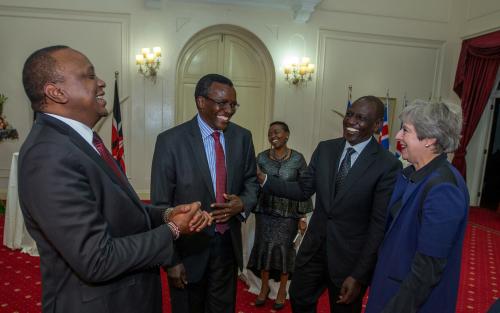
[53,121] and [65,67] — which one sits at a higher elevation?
[65,67]

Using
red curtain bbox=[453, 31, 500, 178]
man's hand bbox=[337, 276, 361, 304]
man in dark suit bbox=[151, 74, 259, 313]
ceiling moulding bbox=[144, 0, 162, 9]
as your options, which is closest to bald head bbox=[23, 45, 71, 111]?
man in dark suit bbox=[151, 74, 259, 313]

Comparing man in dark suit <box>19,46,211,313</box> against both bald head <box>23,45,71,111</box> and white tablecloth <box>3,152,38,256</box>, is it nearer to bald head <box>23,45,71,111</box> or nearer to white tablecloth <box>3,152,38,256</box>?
bald head <box>23,45,71,111</box>

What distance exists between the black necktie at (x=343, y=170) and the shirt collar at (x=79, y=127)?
1360 mm

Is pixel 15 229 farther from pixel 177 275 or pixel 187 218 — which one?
pixel 187 218

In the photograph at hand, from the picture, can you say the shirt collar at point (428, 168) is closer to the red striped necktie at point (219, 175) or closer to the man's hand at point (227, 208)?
the man's hand at point (227, 208)

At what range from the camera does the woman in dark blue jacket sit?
1.30 metres

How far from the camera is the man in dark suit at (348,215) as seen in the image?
1.86m

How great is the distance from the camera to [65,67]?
1.13 metres

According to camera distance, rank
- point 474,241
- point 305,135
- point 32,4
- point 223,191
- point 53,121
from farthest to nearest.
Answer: point 305,135
point 32,4
point 474,241
point 223,191
point 53,121

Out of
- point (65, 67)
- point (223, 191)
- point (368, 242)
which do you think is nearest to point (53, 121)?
point (65, 67)

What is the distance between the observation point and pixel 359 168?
191 centimetres

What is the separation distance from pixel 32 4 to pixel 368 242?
22.7 ft

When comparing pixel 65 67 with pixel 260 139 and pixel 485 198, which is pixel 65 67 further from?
pixel 485 198

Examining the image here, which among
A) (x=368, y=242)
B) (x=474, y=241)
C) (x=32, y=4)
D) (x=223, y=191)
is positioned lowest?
(x=474, y=241)
